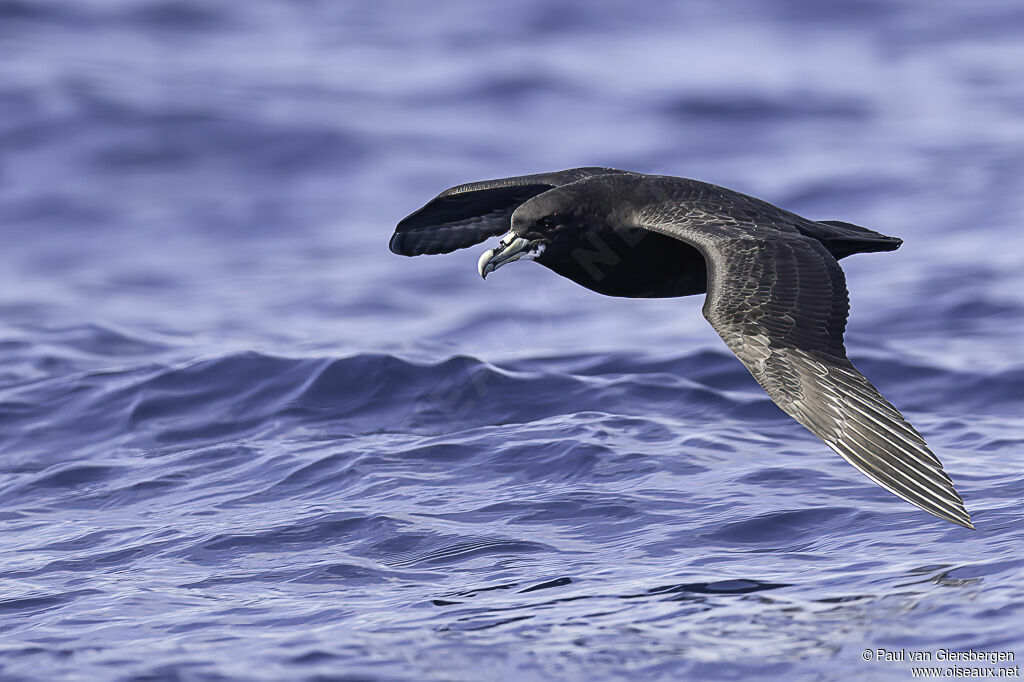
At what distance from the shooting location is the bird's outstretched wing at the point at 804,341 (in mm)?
5703

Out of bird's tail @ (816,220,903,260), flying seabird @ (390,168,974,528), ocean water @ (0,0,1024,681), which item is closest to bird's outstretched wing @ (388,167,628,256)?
flying seabird @ (390,168,974,528)

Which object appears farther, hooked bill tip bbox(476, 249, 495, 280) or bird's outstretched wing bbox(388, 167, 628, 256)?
bird's outstretched wing bbox(388, 167, 628, 256)

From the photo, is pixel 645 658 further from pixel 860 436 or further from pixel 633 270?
pixel 633 270

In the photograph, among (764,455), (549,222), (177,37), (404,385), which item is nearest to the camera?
(549,222)

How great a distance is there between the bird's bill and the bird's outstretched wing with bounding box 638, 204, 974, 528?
2.46ft

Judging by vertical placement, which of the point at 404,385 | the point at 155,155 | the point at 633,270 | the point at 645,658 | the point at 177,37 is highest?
the point at 177,37

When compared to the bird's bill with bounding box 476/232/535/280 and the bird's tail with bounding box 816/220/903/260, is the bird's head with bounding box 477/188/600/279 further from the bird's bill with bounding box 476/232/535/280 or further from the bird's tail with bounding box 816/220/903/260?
the bird's tail with bounding box 816/220/903/260

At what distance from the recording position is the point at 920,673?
530 cm

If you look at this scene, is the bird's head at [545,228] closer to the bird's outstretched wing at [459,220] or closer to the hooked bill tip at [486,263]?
the hooked bill tip at [486,263]

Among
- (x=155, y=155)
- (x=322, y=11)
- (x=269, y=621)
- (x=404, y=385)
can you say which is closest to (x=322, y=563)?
(x=269, y=621)

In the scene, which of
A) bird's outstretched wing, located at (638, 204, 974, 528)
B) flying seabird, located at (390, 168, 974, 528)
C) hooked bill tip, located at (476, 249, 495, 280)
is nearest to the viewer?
bird's outstretched wing, located at (638, 204, 974, 528)

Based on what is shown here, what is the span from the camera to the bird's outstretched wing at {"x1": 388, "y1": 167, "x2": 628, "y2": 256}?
27.8 feet

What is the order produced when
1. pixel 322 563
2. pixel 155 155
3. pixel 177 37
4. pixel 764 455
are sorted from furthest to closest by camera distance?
1. pixel 177 37
2. pixel 155 155
3. pixel 764 455
4. pixel 322 563

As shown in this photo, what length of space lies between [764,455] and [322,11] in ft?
52.4
